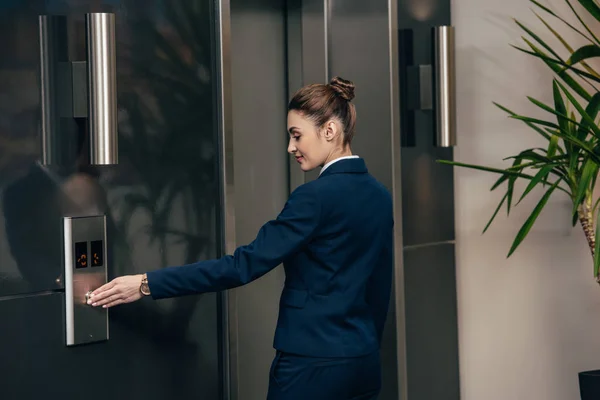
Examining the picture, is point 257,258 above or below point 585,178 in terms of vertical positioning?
below

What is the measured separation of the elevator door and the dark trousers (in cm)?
52

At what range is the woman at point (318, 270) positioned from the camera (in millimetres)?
2441

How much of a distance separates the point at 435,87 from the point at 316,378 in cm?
154

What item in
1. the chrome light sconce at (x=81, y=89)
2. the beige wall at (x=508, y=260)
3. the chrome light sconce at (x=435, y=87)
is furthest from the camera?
the beige wall at (x=508, y=260)

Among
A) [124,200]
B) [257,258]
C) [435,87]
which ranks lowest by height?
[257,258]

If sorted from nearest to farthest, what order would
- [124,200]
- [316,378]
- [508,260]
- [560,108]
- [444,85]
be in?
[316,378] < [124,200] < [560,108] < [444,85] < [508,260]

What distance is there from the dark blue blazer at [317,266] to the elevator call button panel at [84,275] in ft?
0.84

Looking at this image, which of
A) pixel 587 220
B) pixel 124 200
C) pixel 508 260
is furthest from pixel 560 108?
pixel 124 200

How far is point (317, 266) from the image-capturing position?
2482mm

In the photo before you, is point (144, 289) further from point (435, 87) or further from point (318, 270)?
point (435, 87)

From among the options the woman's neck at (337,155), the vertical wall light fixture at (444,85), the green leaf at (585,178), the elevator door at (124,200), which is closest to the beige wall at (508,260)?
the vertical wall light fixture at (444,85)

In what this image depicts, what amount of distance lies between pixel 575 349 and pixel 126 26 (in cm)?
243

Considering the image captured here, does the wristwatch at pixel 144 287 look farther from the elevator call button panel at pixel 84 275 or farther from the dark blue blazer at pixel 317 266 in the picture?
the elevator call button panel at pixel 84 275

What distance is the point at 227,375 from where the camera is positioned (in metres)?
3.03
